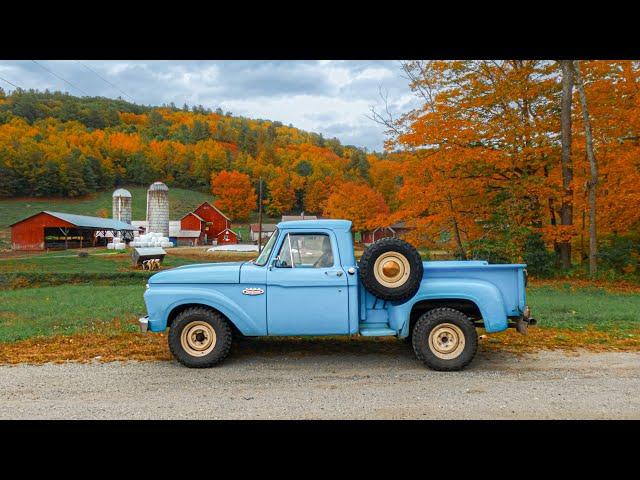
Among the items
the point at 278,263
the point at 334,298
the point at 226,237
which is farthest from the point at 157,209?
the point at 334,298

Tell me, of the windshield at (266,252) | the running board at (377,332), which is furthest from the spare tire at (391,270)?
the windshield at (266,252)

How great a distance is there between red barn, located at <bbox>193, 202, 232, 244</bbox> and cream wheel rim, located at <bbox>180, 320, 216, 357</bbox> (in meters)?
55.7

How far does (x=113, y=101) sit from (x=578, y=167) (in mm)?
109198

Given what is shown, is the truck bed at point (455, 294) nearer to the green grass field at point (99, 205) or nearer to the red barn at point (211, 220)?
the green grass field at point (99, 205)

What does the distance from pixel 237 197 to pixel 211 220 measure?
6199 mm

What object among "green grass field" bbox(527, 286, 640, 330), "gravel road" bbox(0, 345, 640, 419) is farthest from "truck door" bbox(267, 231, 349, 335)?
"green grass field" bbox(527, 286, 640, 330)

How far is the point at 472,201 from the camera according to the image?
21.6 metres

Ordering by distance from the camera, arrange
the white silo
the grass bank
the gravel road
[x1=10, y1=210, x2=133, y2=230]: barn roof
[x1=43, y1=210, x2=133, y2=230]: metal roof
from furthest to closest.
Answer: the white silo, [x1=43, y1=210, x2=133, y2=230]: metal roof, [x1=10, y1=210, x2=133, y2=230]: barn roof, the grass bank, the gravel road

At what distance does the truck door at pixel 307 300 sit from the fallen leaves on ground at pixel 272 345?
103cm

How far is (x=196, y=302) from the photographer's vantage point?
6.31 m

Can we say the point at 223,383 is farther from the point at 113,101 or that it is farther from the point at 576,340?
the point at 113,101

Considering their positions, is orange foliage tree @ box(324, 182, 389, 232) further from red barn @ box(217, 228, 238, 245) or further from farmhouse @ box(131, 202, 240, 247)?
farmhouse @ box(131, 202, 240, 247)

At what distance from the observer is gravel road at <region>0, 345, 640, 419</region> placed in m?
4.63

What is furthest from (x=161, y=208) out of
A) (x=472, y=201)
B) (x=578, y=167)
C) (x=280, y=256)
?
(x=280, y=256)
